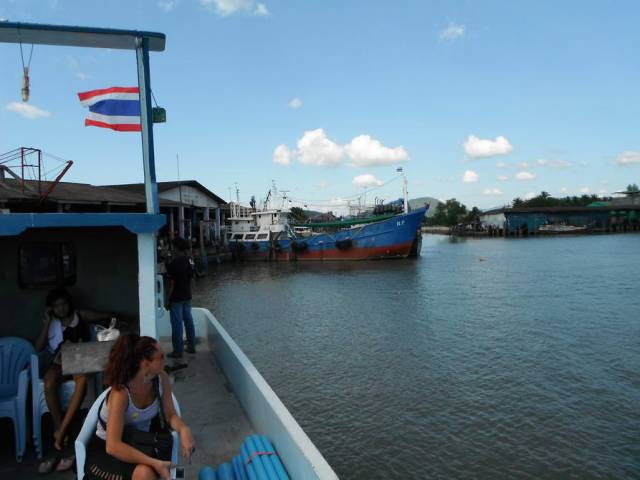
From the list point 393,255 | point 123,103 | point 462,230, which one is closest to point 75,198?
point 123,103

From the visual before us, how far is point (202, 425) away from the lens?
4082mm

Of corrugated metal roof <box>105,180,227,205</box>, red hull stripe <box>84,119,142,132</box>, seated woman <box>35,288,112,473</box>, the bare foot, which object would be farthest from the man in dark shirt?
corrugated metal roof <box>105,180,227,205</box>

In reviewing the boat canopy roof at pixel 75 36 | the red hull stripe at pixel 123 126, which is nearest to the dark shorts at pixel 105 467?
the red hull stripe at pixel 123 126

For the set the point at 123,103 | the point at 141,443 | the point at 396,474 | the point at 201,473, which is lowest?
the point at 396,474

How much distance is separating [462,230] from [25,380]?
283ft

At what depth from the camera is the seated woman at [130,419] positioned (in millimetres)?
2334

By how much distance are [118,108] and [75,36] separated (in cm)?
69

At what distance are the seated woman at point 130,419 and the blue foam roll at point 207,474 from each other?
734 millimetres

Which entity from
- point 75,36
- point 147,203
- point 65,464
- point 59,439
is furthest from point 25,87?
point 65,464

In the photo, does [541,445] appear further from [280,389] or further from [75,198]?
[75,198]

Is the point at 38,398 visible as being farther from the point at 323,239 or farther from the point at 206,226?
the point at 206,226

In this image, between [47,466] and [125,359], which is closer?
[125,359]

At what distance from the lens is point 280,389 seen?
7719mm

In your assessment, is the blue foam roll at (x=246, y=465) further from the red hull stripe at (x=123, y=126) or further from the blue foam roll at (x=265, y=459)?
→ the red hull stripe at (x=123, y=126)
